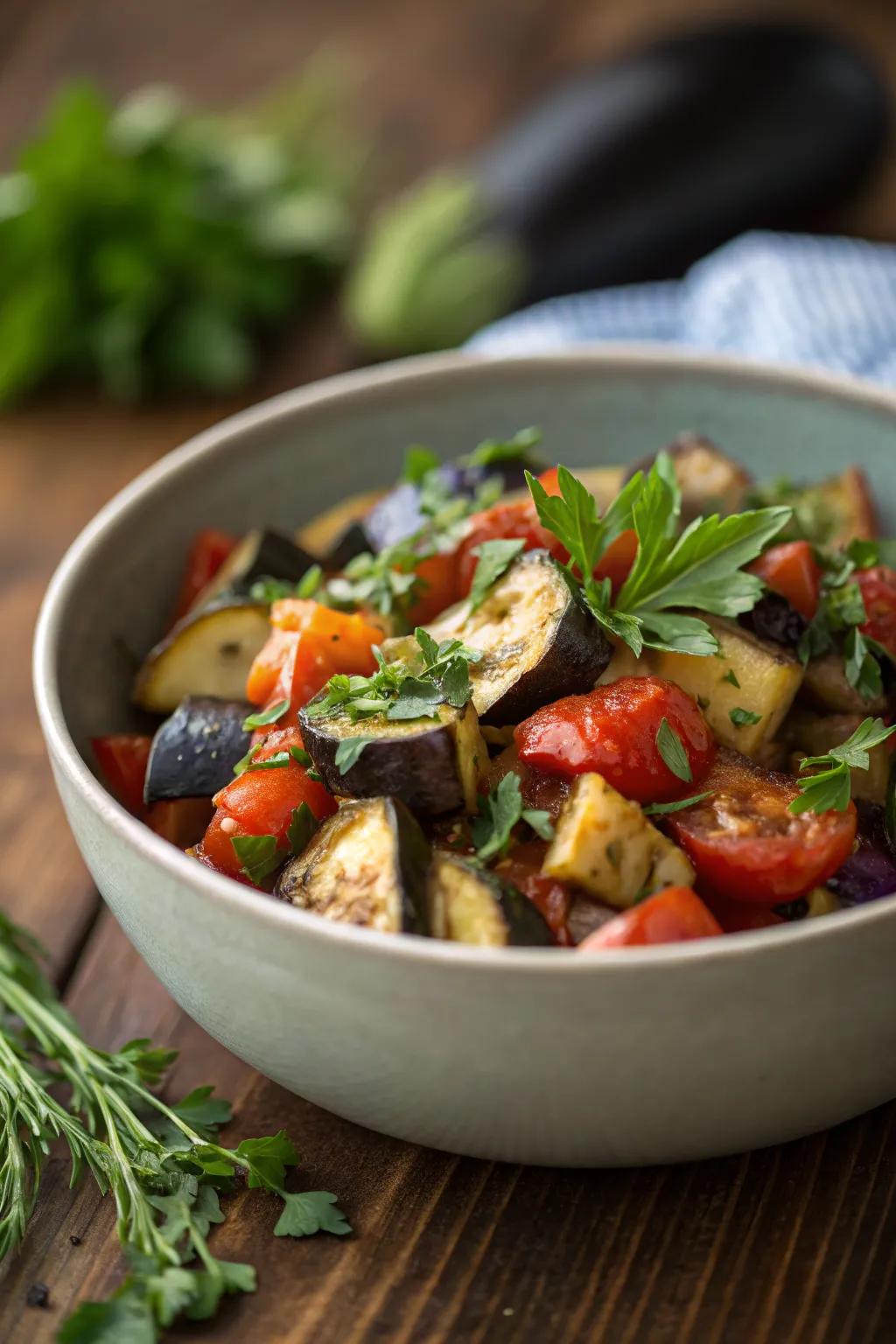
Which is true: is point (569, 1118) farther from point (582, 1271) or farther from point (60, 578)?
point (60, 578)

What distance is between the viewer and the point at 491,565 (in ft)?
9.04

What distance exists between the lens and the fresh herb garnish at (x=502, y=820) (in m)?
2.31

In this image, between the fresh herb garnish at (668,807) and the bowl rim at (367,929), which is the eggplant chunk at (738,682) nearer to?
the fresh herb garnish at (668,807)

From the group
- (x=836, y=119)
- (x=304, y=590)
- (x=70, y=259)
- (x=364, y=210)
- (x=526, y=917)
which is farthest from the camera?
(x=364, y=210)

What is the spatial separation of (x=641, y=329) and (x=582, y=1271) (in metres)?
3.11

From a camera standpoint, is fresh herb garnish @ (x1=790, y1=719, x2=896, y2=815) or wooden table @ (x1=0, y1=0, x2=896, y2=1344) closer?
wooden table @ (x1=0, y1=0, x2=896, y2=1344)

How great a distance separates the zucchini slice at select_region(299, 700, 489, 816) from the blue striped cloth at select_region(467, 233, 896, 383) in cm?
204

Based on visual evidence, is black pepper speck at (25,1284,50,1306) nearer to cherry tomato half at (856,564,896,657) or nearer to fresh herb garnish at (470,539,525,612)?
fresh herb garnish at (470,539,525,612)

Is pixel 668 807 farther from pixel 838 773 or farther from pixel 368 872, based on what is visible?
pixel 368 872

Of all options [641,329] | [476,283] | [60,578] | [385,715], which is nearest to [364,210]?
[476,283]

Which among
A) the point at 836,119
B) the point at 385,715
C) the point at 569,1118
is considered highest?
the point at 385,715

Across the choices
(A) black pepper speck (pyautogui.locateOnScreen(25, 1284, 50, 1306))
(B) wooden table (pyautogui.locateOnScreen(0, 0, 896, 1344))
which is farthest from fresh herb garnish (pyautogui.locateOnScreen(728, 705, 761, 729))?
(A) black pepper speck (pyautogui.locateOnScreen(25, 1284, 50, 1306))

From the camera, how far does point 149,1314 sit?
2.15 m

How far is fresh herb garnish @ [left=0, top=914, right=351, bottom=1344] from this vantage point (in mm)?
2174
